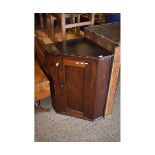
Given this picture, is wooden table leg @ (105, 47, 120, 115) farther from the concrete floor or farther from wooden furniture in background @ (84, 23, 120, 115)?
the concrete floor

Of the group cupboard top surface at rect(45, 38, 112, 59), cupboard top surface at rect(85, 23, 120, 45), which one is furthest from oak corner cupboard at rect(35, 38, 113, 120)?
cupboard top surface at rect(85, 23, 120, 45)

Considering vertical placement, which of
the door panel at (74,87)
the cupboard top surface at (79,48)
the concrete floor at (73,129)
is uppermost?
the cupboard top surface at (79,48)

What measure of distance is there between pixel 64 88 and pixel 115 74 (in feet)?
1.76

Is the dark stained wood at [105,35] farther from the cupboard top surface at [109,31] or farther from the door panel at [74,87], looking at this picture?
the door panel at [74,87]

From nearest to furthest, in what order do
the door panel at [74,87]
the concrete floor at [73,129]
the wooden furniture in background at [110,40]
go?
the wooden furniture in background at [110,40]
the door panel at [74,87]
the concrete floor at [73,129]

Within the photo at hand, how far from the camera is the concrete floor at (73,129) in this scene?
6.46 ft

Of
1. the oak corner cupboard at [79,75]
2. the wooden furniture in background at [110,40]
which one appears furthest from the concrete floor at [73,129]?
the wooden furniture in background at [110,40]

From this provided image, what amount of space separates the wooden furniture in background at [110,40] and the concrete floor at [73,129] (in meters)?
0.19

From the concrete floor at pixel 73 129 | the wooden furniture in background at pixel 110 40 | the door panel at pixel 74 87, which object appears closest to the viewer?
the wooden furniture in background at pixel 110 40

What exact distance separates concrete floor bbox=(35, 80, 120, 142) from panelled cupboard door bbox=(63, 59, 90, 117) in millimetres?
125

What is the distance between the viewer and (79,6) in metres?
1.10

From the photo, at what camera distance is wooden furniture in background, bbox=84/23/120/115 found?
1.72 metres

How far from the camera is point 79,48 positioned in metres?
1.85

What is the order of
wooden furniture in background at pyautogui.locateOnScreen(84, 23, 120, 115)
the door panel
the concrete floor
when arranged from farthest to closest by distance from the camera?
the concrete floor < the door panel < wooden furniture in background at pyautogui.locateOnScreen(84, 23, 120, 115)
